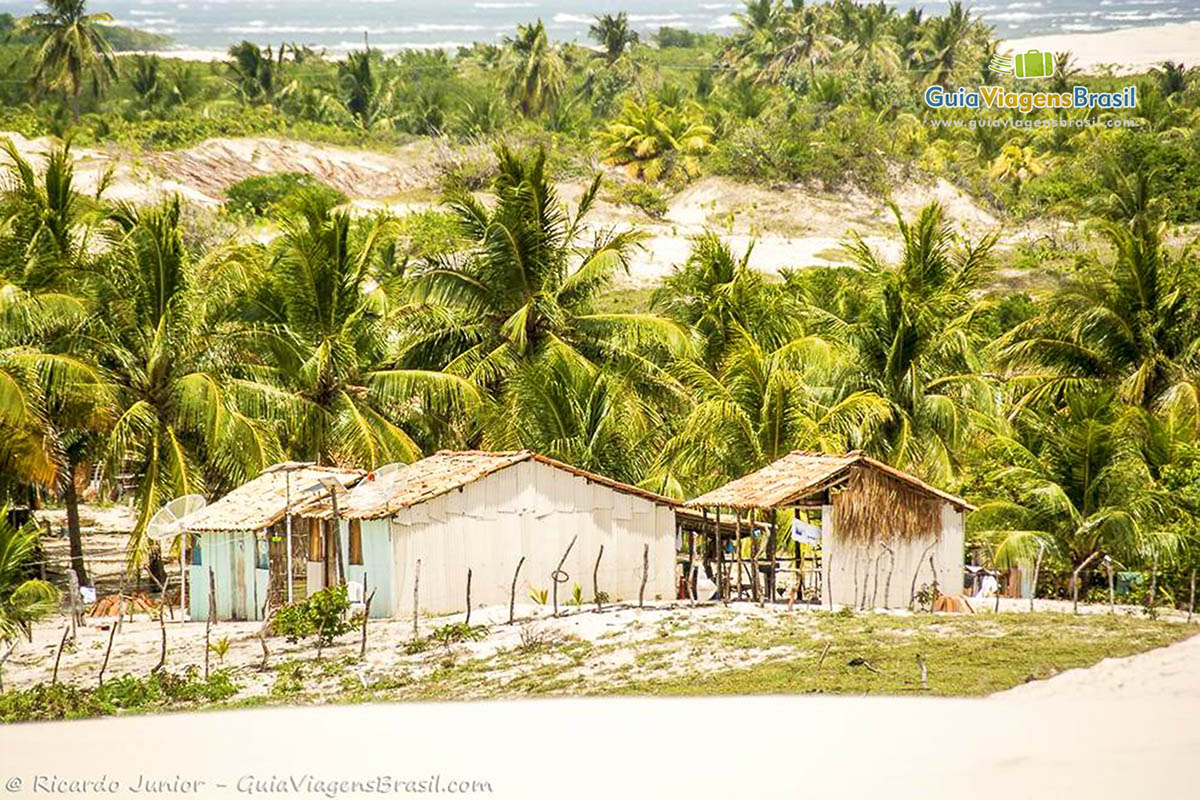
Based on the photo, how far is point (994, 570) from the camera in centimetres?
2636

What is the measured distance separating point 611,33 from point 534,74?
31.7 ft

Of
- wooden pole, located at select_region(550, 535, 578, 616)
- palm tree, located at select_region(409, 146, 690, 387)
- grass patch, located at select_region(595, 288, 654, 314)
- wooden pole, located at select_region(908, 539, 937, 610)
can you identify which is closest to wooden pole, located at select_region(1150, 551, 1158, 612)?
wooden pole, located at select_region(908, 539, 937, 610)

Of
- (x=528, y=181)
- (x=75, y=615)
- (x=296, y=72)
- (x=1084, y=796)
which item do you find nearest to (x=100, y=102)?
(x=296, y=72)

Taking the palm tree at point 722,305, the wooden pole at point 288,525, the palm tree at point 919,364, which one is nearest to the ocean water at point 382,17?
the palm tree at point 722,305

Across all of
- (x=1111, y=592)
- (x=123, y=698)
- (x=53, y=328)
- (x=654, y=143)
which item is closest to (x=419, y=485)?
(x=123, y=698)

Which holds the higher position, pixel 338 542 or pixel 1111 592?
pixel 338 542

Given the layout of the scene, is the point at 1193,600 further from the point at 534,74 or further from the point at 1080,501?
the point at 534,74

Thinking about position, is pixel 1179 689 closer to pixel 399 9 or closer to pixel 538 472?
pixel 538 472

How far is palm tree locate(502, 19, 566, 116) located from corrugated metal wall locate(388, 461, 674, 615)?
38131 millimetres

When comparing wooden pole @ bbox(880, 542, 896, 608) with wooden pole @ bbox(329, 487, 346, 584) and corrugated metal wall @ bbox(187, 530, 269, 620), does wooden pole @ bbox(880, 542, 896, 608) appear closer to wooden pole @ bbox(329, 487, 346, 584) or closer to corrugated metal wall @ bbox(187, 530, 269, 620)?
wooden pole @ bbox(329, 487, 346, 584)

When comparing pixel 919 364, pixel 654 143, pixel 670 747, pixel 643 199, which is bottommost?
pixel 670 747

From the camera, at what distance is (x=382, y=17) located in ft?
202

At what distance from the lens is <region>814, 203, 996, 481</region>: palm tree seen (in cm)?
2847

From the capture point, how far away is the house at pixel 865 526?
24203mm
